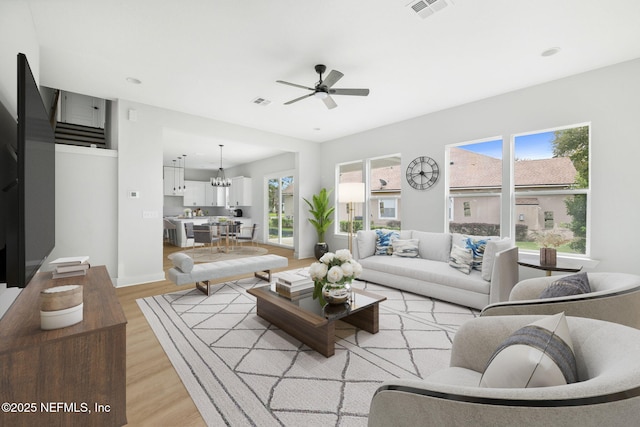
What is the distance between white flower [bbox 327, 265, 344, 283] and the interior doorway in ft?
19.4

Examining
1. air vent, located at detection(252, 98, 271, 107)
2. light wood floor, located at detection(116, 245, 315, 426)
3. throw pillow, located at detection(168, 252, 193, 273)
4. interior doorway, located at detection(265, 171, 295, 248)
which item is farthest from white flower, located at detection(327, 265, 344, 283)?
interior doorway, located at detection(265, 171, 295, 248)

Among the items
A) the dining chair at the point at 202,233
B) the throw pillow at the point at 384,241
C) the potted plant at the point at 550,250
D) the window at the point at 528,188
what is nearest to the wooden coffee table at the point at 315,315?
the throw pillow at the point at 384,241

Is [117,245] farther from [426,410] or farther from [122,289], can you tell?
[426,410]

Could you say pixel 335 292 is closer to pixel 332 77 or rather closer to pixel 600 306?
pixel 600 306

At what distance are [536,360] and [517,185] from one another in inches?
155

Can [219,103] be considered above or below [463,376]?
above

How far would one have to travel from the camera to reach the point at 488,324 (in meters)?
1.25

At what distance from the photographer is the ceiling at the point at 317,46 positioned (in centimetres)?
227

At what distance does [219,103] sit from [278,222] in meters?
4.80

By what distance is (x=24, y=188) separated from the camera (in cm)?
113

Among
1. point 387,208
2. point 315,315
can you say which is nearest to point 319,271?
point 315,315

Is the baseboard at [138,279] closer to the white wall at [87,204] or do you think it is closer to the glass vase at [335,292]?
the white wall at [87,204]

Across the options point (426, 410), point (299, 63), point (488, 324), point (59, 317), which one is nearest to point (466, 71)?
point (299, 63)

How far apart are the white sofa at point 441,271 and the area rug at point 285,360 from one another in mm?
217
